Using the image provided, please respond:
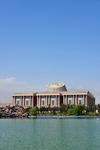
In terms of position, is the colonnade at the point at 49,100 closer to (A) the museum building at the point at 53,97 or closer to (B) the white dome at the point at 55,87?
(A) the museum building at the point at 53,97

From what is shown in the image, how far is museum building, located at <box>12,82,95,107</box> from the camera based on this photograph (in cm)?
12106

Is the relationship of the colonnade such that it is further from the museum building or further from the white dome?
the white dome

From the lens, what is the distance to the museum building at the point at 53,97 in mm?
121062

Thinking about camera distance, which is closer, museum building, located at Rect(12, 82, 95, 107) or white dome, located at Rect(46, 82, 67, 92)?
museum building, located at Rect(12, 82, 95, 107)

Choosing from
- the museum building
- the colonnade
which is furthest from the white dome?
the colonnade

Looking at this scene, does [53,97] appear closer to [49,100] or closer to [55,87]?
[49,100]

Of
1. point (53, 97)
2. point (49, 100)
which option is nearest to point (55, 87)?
point (53, 97)

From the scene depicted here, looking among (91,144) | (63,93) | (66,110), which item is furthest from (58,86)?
(91,144)

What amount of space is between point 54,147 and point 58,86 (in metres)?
108

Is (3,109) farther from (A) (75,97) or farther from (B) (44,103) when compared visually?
(A) (75,97)

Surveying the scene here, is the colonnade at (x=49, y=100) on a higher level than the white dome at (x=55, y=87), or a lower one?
lower

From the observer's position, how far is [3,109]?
10694 centimetres

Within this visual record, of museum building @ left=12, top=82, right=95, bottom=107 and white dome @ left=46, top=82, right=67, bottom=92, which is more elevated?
white dome @ left=46, top=82, right=67, bottom=92

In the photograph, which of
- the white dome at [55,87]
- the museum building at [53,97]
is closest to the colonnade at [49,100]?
the museum building at [53,97]
